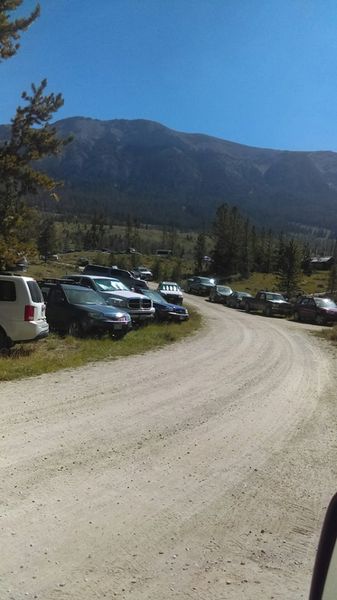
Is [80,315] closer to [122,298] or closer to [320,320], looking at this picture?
[122,298]

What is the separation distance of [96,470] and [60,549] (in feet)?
5.31

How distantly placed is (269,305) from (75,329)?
23.0 meters

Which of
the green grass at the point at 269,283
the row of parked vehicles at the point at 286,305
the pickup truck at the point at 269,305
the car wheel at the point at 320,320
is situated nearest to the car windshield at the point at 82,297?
the car wheel at the point at 320,320

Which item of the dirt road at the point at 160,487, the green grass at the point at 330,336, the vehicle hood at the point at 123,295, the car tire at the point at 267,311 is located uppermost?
the vehicle hood at the point at 123,295

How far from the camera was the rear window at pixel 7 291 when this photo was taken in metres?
12.6

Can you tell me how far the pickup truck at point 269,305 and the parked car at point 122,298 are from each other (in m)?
17.0

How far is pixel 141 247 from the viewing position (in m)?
162

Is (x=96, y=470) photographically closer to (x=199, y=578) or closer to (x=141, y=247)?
(x=199, y=578)

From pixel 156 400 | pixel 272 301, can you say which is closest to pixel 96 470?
pixel 156 400

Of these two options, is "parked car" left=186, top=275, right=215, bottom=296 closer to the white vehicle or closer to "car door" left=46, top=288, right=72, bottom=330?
"car door" left=46, top=288, right=72, bottom=330

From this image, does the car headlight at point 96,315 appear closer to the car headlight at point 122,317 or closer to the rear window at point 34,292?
the car headlight at point 122,317

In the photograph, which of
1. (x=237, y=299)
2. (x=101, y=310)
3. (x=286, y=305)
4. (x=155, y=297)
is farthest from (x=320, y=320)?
(x=101, y=310)

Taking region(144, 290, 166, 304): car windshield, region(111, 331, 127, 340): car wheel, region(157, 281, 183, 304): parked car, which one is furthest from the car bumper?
region(157, 281, 183, 304): parked car

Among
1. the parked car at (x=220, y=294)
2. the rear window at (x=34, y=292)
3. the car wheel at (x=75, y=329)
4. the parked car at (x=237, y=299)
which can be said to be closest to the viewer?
the rear window at (x=34, y=292)
